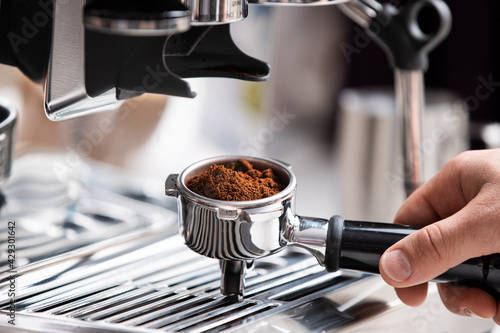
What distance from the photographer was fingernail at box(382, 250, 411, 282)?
0.34m

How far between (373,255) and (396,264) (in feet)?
0.05

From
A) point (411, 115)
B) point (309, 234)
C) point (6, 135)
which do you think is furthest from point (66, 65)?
point (411, 115)

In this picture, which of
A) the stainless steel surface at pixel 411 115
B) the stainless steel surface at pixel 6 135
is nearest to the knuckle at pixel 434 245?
the stainless steel surface at pixel 411 115

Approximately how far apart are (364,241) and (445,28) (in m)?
0.22

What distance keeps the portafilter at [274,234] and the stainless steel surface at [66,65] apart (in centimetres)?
8

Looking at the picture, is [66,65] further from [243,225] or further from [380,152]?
[380,152]

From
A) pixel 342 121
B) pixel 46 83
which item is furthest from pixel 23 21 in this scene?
pixel 342 121

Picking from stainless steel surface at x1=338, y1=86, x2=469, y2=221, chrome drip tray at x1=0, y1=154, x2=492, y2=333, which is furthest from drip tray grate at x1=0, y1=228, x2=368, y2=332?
stainless steel surface at x1=338, y1=86, x2=469, y2=221

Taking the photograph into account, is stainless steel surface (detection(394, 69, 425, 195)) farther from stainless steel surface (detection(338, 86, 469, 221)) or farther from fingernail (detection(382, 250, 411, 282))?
stainless steel surface (detection(338, 86, 469, 221))

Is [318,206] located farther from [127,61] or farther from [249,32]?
[127,61]

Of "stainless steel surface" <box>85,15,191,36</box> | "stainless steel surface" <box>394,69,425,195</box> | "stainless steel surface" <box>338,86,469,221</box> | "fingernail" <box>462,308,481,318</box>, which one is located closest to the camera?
"stainless steel surface" <box>85,15,191,36</box>

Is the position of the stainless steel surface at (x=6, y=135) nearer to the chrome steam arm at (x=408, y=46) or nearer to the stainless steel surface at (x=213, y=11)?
the stainless steel surface at (x=213, y=11)

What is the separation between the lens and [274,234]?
1.10 ft

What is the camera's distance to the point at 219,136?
57 cm
